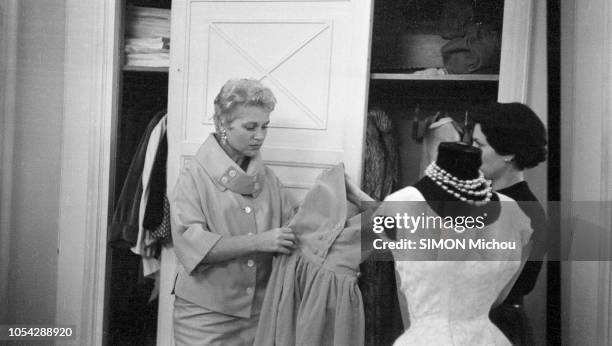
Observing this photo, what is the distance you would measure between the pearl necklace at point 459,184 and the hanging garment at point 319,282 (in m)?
0.22

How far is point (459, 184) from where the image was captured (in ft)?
2.82

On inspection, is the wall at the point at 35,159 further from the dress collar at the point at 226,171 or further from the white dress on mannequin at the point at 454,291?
the white dress on mannequin at the point at 454,291

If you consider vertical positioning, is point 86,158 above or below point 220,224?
above

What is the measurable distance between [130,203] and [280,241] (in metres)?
0.57

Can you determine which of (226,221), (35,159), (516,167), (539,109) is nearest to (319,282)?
(226,221)

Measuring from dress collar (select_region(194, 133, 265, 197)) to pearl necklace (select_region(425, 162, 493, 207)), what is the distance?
42 cm

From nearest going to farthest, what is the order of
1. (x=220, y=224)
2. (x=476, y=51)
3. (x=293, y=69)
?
(x=220, y=224), (x=293, y=69), (x=476, y=51)

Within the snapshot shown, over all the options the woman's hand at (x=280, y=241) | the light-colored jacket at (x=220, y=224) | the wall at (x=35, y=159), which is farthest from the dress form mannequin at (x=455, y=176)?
the wall at (x=35, y=159)

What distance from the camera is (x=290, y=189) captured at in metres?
1.34

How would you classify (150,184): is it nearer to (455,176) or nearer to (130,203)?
(130,203)

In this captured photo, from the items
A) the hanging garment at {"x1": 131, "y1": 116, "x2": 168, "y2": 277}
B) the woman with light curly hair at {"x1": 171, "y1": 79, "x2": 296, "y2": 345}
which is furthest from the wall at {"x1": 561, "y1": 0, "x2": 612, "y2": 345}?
the hanging garment at {"x1": 131, "y1": 116, "x2": 168, "y2": 277}

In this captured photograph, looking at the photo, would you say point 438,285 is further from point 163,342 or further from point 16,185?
point 16,185

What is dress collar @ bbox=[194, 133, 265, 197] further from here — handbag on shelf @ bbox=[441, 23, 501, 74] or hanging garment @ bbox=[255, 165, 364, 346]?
handbag on shelf @ bbox=[441, 23, 501, 74]

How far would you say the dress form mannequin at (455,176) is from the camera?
849 millimetres
